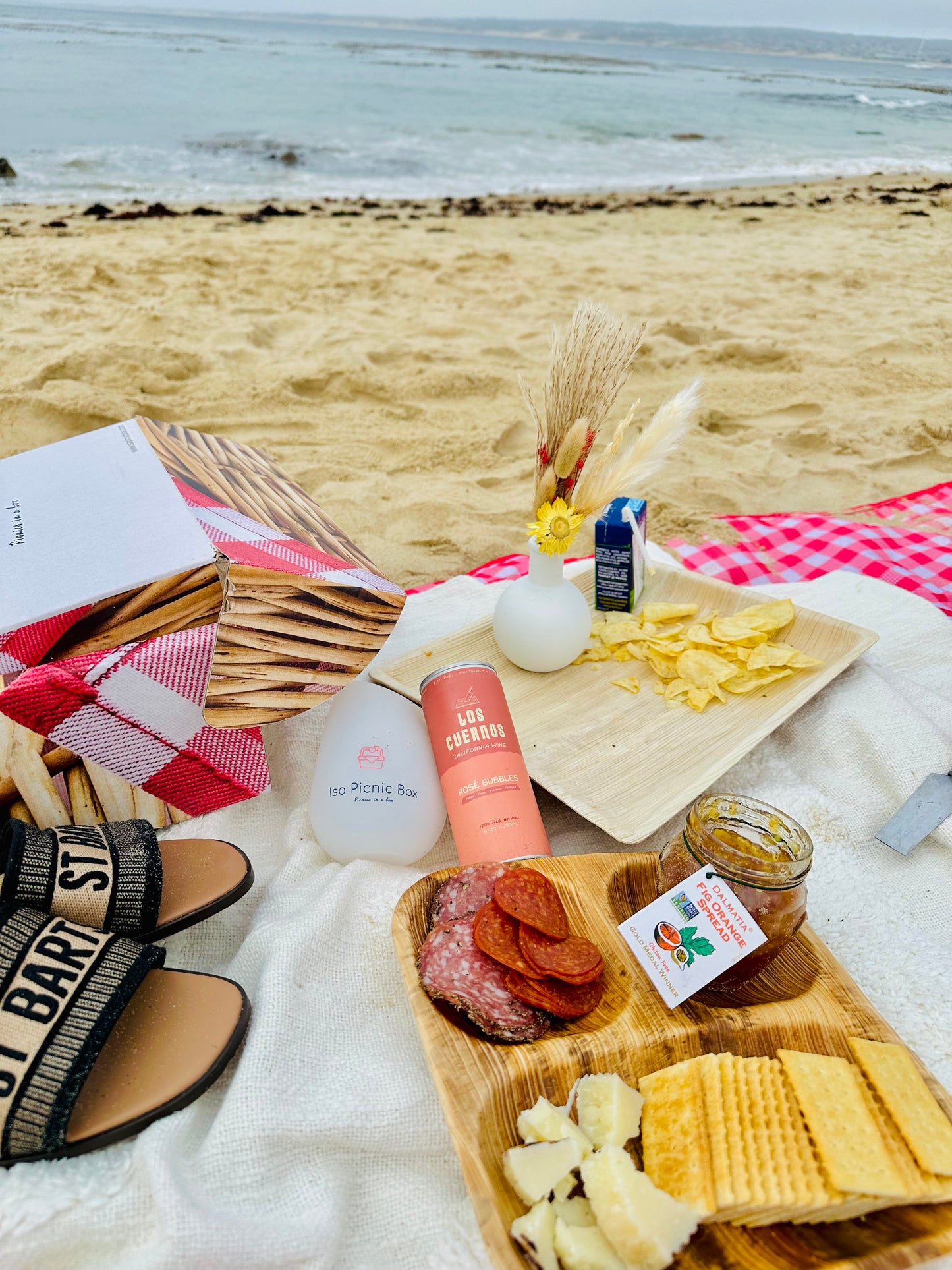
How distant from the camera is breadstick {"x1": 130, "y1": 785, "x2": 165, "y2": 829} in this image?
1383 mm

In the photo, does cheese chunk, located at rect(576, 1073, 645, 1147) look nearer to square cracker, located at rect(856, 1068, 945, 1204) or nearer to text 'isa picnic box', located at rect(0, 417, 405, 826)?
square cracker, located at rect(856, 1068, 945, 1204)

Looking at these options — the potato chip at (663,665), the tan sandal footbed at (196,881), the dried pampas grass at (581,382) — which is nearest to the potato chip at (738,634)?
the potato chip at (663,665)

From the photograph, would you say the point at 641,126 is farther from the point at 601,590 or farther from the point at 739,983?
the point at 739,983

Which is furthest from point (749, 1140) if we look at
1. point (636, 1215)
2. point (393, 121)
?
point (393, 121)

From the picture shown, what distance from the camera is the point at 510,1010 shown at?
952 millimetres

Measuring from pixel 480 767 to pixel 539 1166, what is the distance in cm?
58

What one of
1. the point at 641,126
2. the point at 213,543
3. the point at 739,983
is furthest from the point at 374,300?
the point at 641,126

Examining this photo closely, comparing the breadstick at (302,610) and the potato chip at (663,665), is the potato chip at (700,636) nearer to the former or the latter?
the potato chip at (663,665)

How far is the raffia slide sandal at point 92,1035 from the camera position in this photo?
2.80 feet

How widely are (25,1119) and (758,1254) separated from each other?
734mm

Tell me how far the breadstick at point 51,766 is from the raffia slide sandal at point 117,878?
0.18 m

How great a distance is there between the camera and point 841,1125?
81cm

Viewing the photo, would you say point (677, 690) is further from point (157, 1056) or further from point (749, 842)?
point (157, 1056)

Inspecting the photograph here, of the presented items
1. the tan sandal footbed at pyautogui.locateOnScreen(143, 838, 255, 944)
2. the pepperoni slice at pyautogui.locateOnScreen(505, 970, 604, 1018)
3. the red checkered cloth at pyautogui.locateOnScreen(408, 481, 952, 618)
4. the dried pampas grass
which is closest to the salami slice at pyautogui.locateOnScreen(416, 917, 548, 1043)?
the pepperoni slice at pyautogui.locateOnScreen(505, 970, 604, 1018)
